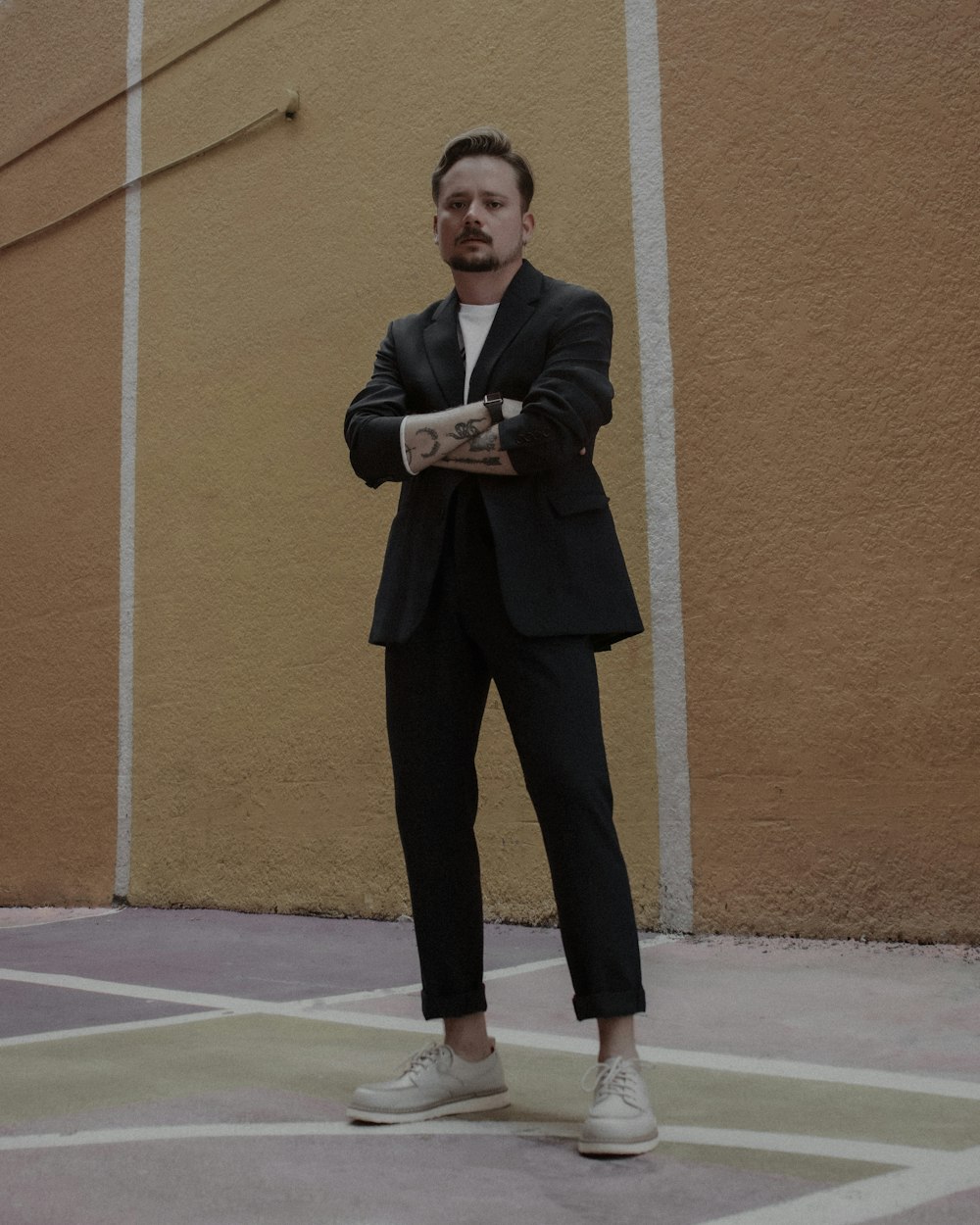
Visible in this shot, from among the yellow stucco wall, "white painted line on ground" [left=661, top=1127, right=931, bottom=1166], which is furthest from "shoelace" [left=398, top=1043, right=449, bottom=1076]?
the yellow stucco wall

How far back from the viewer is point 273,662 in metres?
5.84

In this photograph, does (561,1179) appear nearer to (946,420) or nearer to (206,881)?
(946,420)

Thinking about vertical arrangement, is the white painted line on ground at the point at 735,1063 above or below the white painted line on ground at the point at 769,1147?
below

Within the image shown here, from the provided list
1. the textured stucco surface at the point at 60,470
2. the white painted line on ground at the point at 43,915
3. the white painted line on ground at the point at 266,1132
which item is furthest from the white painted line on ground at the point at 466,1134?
the textured stucco surface at the point at 60,470

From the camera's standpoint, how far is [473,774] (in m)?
2.57

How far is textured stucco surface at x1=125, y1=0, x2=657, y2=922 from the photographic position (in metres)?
4.89

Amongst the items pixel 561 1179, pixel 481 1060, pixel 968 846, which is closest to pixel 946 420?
pixel 968 846

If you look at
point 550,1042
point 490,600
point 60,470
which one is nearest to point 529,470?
point 490,600

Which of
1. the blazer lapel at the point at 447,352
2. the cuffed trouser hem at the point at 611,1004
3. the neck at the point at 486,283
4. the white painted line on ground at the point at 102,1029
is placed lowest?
the white painted line on ground at the point at 102,1029

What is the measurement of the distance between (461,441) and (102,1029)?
6.21ft

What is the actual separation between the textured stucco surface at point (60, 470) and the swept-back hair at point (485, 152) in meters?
4.41

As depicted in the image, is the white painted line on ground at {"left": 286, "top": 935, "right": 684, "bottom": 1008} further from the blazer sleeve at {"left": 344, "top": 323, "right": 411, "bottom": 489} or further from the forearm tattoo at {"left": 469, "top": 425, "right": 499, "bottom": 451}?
the forearm tattoo at {"left": 469, "top": 425, "right": 499, "bottom": 451}

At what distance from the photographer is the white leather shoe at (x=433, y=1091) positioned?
2385 millimetres

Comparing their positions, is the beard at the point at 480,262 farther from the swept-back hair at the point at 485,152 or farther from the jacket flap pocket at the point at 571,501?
the jacket flap pocket at the point at 571,501
